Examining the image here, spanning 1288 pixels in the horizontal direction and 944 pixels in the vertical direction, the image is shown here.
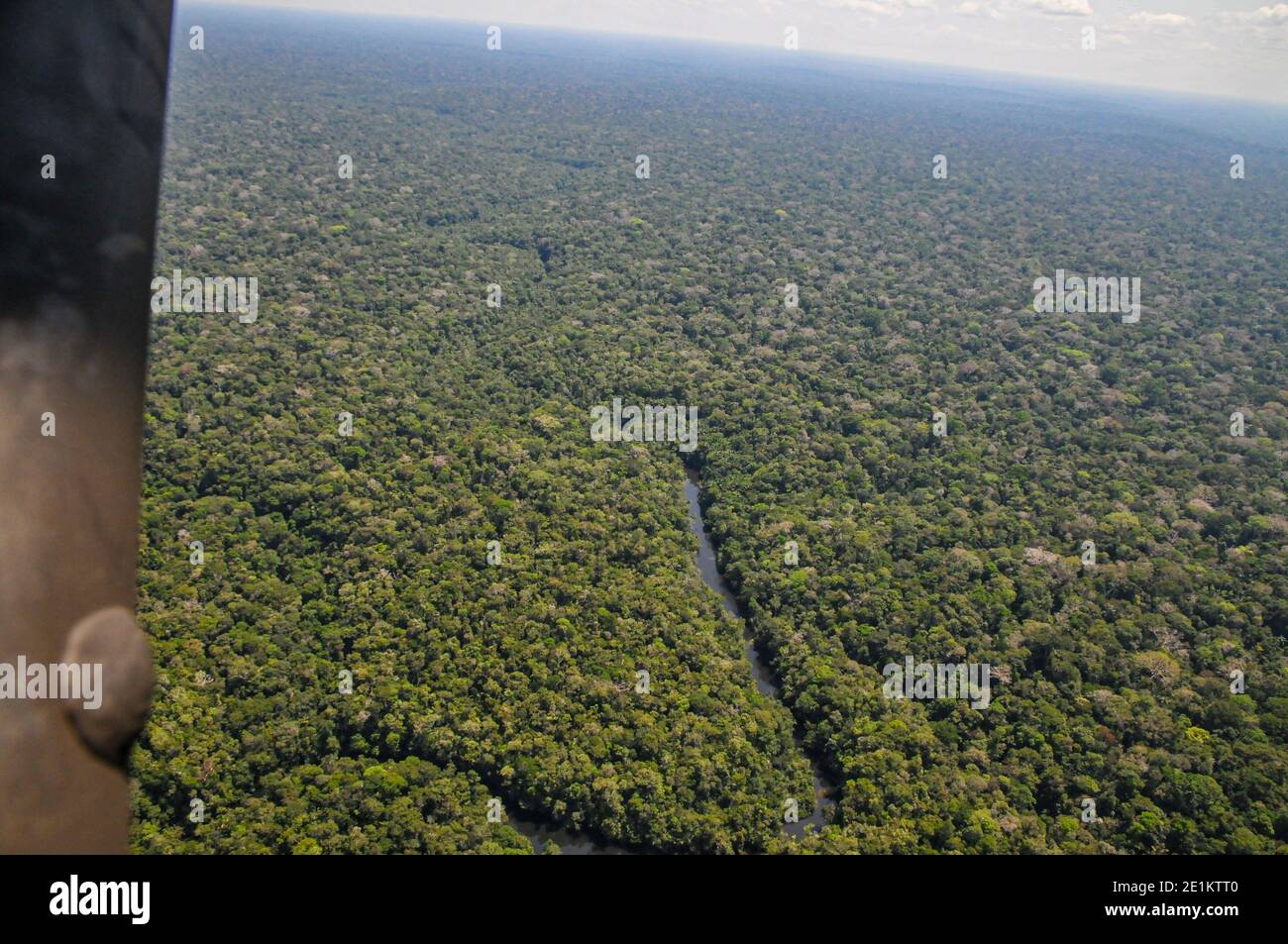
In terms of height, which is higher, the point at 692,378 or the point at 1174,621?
the point at 692,378

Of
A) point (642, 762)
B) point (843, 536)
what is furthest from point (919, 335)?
point (642, 762)

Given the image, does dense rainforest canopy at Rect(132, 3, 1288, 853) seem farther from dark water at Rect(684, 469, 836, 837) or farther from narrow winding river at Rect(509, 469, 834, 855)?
dark water at Rect(684, 469, 836, 837)

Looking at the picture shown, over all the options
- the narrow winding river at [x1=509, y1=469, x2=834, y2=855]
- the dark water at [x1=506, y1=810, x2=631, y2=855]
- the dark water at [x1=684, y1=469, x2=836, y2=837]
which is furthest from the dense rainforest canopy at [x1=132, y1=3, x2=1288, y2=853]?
the dark water at [x1=684, y1=469, x2=836, y2=837]

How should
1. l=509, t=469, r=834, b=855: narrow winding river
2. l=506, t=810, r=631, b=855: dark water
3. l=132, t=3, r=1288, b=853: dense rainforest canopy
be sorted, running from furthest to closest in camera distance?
l=132, t=3, r=1288, b=853: dense rainforest canopy < l=509, t=469, r=834, b=855: narrow winding river < l=506, t=810, r=631, b=855: dark water

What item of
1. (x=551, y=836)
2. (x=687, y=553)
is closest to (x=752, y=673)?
(x=687, y=553)
